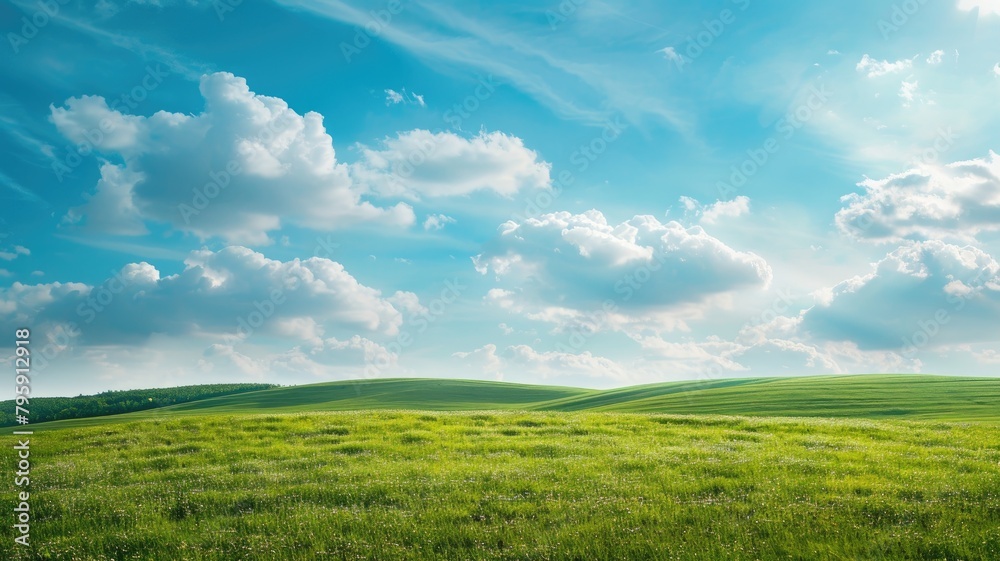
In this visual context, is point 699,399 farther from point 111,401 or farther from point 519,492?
point 111,401

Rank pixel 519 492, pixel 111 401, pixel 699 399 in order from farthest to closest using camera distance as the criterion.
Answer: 1. pixel 111 401
2. pixel 699 399
3. pixel 519 492

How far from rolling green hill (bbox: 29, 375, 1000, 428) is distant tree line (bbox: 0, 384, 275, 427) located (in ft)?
34.9

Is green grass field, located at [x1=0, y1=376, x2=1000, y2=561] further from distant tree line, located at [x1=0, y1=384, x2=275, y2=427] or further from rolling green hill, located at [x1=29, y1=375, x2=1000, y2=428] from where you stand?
distant tree line, located at [x1=0, y1=384, x2=275, y2=427]

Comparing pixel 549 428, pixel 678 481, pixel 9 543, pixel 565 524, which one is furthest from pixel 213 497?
pixel 549 428

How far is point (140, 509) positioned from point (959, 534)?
1733cm

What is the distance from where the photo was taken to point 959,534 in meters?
A: 11.6

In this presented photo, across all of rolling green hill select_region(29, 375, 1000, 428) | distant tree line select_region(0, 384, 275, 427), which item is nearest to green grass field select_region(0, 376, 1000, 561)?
rolling green hill select_region(29, 375, 1000, 428)

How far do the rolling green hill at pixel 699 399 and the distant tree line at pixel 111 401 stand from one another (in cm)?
1063

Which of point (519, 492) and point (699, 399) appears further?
point (699, 399)

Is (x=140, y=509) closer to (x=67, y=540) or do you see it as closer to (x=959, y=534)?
(x=67, y=540)

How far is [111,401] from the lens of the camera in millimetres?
103250

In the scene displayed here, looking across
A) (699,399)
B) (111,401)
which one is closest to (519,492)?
(699,399)

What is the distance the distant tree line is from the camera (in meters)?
84.9

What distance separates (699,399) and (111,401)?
92.8 metres
